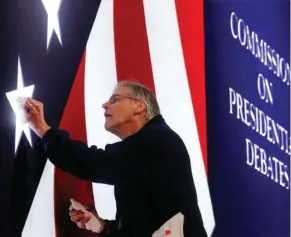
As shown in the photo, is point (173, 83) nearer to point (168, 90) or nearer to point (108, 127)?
point (168, 90)

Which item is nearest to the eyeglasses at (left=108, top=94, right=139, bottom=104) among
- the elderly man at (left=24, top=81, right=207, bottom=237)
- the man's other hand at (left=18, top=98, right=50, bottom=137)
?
the elderly man at (left=24, top=81, right=207, bottom=237)

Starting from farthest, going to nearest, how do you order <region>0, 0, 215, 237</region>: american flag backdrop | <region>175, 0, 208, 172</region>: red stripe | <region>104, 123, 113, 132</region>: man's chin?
<region>175, 0, 208, 172</region>: red stripe < <region>104, 123, 113, 132</region>: man's chin < <region>0, 0, 215, 237</region>: american flag backdrop

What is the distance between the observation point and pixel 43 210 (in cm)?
Answer: 175

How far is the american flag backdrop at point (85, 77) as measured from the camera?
173 centimetres

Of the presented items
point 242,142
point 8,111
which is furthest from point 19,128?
point 242,142

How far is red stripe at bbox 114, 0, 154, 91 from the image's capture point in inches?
74.7

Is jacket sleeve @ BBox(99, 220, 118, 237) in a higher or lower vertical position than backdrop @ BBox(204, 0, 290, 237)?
lower

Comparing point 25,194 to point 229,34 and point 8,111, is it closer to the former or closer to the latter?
point 8,111

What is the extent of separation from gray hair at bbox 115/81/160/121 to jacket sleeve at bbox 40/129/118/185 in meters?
0.18

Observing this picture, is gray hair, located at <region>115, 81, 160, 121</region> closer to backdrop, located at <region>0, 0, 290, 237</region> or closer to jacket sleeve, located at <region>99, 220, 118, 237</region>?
backdrop, located at <region>0, 0, 290, 237</region>

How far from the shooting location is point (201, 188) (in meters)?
1.94

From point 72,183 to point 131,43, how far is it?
51 centimetres

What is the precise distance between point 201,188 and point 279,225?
403 millimetres

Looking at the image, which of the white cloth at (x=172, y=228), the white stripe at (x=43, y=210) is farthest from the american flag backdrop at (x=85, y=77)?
the white cloth at (x=172, y=228)
